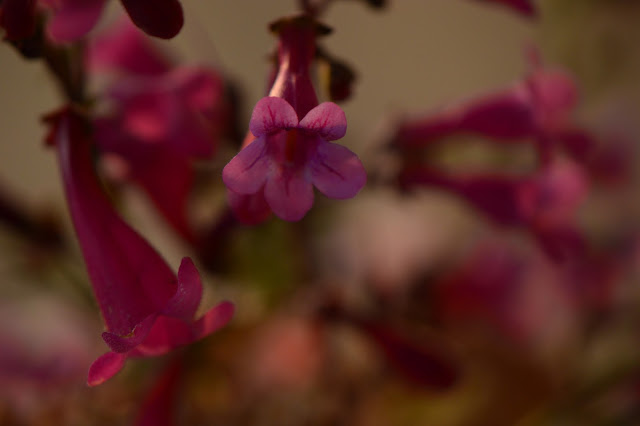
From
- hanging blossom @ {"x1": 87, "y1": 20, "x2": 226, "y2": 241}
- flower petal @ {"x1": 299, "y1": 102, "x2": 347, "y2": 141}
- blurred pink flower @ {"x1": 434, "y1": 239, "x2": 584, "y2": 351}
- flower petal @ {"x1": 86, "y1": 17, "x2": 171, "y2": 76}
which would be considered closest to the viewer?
flower petal @ {"x1": 299, "y1": 102, "x2": 347, "y2": 141}

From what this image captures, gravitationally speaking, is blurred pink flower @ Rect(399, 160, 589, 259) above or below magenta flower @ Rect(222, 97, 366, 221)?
above

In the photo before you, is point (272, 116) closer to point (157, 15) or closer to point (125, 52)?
point (157, 15)

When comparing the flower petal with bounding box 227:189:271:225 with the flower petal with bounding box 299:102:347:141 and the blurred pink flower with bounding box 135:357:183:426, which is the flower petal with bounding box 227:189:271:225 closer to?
the flower petal with bounding box 299:102:347:141

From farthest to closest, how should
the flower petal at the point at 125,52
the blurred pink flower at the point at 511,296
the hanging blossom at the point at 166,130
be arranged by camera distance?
1. the blurred pink flower at the point at 511,296
2. the flower petal at the point at 125,52
3. the hanging blossom at the point at 166,130

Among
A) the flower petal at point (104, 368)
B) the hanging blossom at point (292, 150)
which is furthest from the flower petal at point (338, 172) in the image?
the flower petal at point (104, 368)

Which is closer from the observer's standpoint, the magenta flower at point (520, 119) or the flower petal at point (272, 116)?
the flower petal at point (272, 116)

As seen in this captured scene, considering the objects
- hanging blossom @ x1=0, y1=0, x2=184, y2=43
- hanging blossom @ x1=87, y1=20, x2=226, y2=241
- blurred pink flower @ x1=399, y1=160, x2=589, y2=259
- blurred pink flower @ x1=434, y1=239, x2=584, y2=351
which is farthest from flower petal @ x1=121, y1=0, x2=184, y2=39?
blurred pink flower @ x1=434, y1=239, x2=584, y2=351

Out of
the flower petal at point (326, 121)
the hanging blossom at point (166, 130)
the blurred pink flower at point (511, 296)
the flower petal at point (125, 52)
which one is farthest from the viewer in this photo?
the blurred pink flower at point (511, 296)

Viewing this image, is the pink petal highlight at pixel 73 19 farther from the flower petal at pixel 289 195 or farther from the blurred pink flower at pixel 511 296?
the blurred pink flower at pixel 511 296

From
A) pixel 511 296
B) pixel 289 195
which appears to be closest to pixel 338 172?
pixel 289 195
